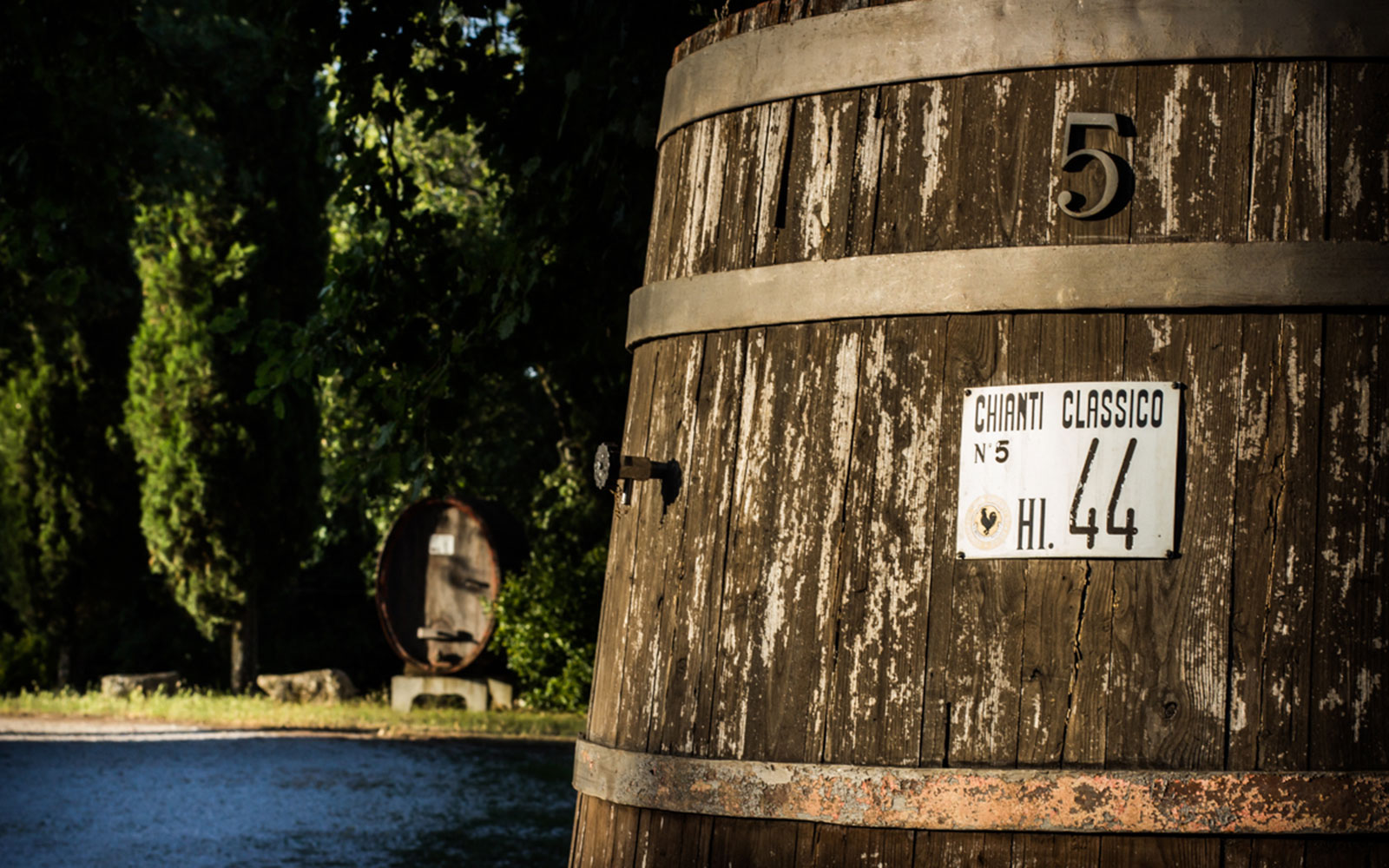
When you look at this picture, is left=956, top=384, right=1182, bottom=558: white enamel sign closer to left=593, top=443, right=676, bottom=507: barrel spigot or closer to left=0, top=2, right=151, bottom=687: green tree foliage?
left=593, top=443, right=676, bottom=507: barrel spigot

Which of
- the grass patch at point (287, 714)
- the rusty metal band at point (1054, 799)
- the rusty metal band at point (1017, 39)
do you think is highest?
the rusty metal band at point (1017, 39)

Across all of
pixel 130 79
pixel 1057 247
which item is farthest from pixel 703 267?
pixel 130 79

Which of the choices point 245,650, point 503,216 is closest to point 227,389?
point 245,650

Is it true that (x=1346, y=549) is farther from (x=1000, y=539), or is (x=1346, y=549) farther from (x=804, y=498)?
(x=804, y=498)

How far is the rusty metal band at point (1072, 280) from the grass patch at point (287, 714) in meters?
10.7

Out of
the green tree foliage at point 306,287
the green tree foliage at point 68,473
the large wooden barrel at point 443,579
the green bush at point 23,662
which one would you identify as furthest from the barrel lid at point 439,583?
the green bush at point 23,662

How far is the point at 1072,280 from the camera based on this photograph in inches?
88.1

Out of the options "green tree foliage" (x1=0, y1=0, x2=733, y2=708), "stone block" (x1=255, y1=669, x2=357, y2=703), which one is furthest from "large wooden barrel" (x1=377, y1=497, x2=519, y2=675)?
"stone block" (x1=255, y1=669, x2=357, y2=703)

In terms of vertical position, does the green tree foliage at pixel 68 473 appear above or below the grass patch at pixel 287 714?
above

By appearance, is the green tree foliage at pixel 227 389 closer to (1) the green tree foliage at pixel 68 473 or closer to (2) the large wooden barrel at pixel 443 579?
(1) the green tree foliage at pixel 68 473

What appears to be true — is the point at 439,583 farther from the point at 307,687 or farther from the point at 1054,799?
the point at 1054,799

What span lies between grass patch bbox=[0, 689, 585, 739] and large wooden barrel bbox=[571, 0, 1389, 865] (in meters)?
10.6

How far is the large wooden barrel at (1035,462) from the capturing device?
83.0 inches

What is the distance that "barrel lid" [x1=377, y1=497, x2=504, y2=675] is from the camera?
1526cm
